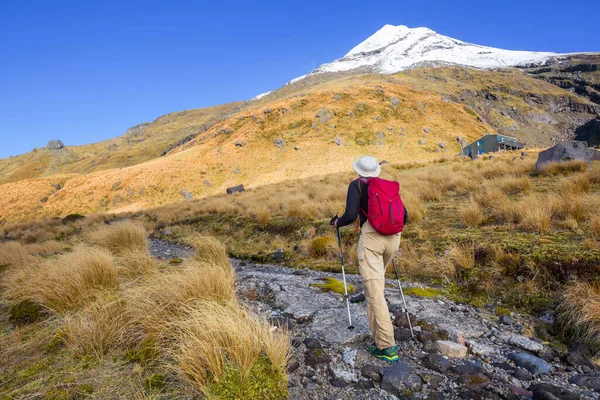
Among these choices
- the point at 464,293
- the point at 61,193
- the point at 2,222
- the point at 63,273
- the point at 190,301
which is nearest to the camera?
the point at 190,301

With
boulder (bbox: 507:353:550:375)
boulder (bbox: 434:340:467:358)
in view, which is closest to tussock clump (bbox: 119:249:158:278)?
boulder (bbox: 434:340:467:358)

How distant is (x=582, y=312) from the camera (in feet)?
12.8

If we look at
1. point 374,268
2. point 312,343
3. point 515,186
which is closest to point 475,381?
point 374,268

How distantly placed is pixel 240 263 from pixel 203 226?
810cm

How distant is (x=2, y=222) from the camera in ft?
157

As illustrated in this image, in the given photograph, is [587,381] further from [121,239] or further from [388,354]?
[121,239]

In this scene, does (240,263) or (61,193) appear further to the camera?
(61,193)

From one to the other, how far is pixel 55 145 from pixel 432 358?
18353 cm

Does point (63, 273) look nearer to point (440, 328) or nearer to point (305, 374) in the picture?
point (305, 374)

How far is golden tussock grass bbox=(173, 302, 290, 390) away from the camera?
276 centimetres

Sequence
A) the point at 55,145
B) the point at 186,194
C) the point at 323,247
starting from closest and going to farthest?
1. the point at 323,247
2. the point at 186,194
3. the point at 55,145

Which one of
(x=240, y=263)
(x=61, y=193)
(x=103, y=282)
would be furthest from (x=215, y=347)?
(x=61, y=193)

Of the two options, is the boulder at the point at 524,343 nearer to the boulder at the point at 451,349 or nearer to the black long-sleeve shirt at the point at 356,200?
the boulder at the point at 451,349

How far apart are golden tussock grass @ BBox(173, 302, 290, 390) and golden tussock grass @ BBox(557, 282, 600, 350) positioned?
3552mm
